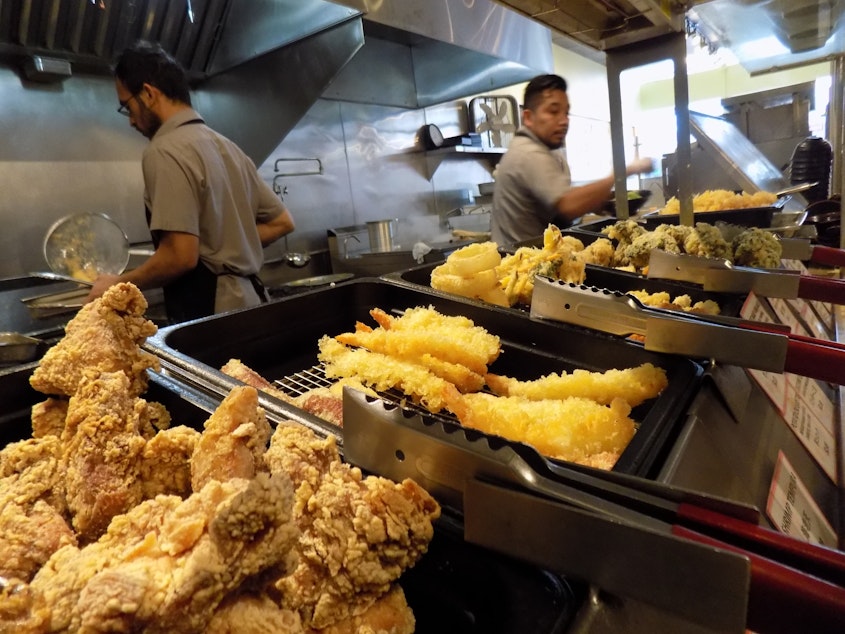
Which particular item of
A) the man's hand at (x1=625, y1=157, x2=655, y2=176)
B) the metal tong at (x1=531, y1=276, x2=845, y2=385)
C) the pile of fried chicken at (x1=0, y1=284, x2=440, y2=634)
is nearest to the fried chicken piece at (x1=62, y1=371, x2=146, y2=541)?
the pile of fried chicken at (x1=0, y1=284, x2=440, y2=634)

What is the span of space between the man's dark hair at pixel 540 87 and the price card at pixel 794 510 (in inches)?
130

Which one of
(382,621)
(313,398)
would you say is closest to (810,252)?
(313,398)

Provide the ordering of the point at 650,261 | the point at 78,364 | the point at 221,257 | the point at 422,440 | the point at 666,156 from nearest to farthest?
the point at 422,440, the point at 78,364, the point at 650,261, the point at 221,257, the point at 666,156

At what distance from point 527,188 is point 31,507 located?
3.60 m

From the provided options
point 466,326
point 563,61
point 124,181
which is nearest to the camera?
point 466,326

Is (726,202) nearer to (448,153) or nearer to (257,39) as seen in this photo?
(257,39)

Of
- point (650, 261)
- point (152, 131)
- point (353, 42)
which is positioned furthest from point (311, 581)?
point (353, 42)

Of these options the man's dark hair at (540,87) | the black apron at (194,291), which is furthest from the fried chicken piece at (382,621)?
the man's dark hair at (540,87)

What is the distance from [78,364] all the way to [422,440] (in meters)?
0.68

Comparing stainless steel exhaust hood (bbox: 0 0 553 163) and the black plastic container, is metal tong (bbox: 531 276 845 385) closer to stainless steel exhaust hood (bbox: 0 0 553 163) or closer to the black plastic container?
stainless steel exhaust hood (bbox: 0 0 553 163)

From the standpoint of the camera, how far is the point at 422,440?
2.20 ft

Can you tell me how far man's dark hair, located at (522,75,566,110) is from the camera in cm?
387

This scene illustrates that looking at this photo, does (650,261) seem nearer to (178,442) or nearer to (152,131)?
(178,442)

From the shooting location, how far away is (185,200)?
2756 mm
